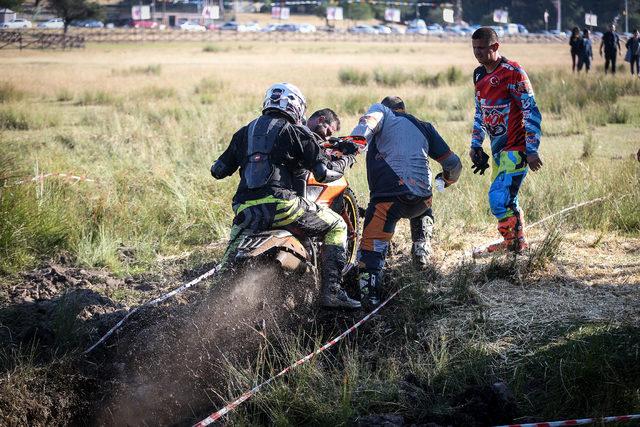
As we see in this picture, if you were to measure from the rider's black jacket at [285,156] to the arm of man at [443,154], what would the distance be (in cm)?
119

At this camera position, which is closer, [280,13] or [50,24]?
[50,24]

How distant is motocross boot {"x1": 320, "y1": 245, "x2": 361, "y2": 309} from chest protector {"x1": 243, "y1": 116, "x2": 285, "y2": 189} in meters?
0.76

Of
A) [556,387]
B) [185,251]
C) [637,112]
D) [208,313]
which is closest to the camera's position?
[556,387]

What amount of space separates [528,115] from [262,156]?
2.66 metres

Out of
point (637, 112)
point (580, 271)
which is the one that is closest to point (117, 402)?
point (580, 271)

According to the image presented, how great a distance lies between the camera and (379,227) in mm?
Answer: 6652

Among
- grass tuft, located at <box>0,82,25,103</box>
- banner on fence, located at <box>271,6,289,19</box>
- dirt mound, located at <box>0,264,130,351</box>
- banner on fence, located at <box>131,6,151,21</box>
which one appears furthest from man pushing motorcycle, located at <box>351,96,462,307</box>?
banner on fence, located at <box>271,6,289,19</box>

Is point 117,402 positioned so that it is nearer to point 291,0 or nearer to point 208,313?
point 208,313

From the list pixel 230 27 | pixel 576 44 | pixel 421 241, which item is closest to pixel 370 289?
pixel 421 241

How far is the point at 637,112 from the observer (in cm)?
1884

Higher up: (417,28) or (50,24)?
(417,28)

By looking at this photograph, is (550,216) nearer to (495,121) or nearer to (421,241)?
(495,121)

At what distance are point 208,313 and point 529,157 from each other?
315 cm

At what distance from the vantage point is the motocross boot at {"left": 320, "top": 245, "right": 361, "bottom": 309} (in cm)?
621
